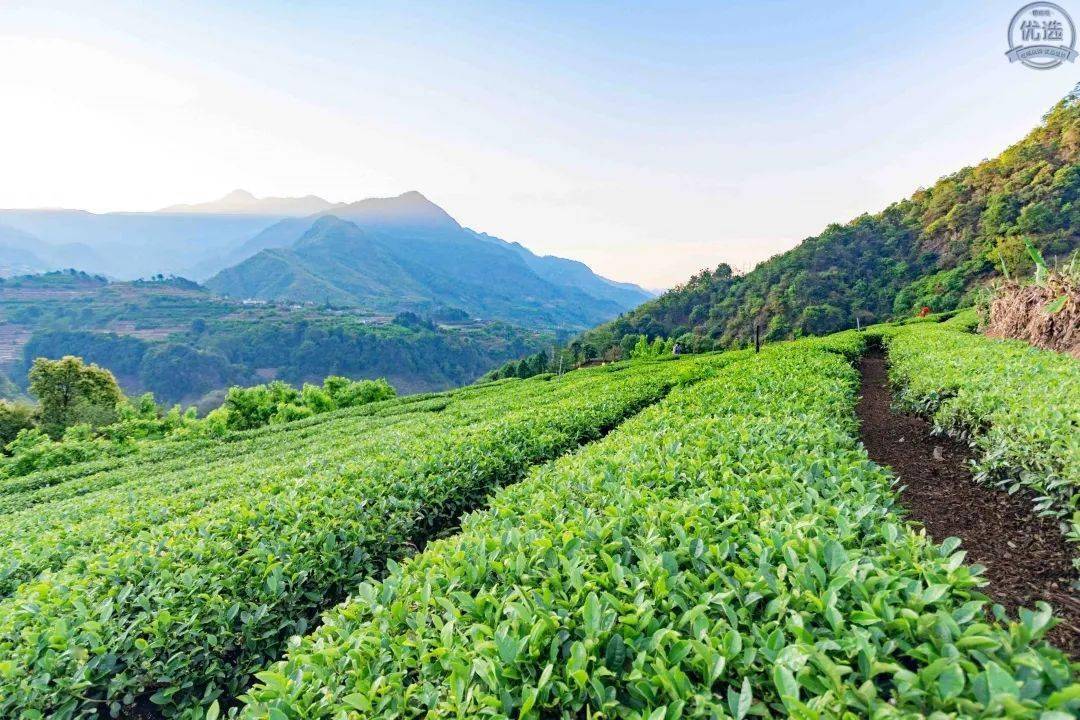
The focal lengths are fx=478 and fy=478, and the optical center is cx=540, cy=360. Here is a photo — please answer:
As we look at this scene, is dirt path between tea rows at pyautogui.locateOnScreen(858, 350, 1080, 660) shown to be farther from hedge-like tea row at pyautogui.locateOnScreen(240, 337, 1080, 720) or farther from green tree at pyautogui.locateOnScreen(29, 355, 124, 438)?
green tree at pyautogui.locateOnScreen(29, 355, 124, 438)

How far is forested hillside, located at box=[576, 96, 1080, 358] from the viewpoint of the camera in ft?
166

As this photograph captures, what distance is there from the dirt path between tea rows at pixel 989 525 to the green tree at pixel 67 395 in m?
47.4

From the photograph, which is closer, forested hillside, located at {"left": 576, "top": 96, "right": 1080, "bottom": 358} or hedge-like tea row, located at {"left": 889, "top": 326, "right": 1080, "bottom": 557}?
hedge-like tea row, located at {"left": 889, "top": 326, "right": 1080, "bottom": 557}

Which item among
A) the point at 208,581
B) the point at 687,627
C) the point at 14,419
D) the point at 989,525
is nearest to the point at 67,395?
the point at 14,419

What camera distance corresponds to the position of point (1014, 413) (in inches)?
200

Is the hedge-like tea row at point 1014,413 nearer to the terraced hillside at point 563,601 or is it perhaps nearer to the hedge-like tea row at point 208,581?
the terraced hillside at point 563,601

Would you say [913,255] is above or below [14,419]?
above

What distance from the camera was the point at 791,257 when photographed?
7300 centimetres

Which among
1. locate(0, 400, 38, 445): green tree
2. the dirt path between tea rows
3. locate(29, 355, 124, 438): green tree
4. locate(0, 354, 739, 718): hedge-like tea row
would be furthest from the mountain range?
locate(0, 354, 739, 718): hedge-like tea row

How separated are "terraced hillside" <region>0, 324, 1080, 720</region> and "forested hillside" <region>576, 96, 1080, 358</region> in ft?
183

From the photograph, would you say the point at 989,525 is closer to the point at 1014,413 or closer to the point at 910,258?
the point at 1014,413

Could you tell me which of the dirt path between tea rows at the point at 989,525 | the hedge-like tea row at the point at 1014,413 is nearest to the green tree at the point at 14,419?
the dirt path between tea rows at the point at 989,525

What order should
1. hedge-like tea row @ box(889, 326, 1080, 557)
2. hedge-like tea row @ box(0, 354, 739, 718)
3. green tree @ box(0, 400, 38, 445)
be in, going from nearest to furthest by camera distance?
hedge-like tea row @ box(0, 354, 739, 718) < hedge-like tea row @ box(889, 326, 1080, 557) < green tree @ box(0, 400, 38, 445)

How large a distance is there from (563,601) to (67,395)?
162 ft
